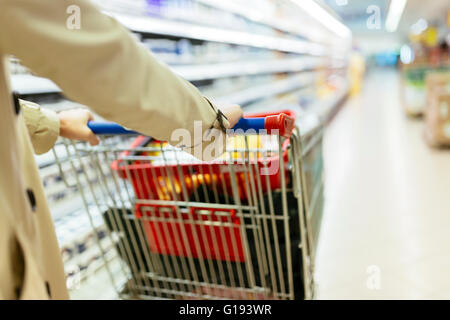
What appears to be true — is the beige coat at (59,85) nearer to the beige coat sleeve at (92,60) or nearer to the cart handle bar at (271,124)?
the beige coat sleeve at (92,60)

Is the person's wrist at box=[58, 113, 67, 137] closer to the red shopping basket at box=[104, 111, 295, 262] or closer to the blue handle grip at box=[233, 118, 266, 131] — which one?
the red shopping basket at box=[104, 111, 295, 262]

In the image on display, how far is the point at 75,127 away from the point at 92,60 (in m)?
0.75

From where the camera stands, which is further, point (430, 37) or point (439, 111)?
point (430, 37)

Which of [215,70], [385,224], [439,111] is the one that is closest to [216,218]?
[385,224]

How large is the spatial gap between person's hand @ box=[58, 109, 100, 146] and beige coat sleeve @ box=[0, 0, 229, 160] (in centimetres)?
66

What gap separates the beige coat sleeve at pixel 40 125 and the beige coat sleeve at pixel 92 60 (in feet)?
2.01

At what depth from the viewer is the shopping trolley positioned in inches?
48.4

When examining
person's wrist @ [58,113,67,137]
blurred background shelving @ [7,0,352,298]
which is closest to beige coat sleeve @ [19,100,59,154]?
person's wrist @ [58,113,67,137]

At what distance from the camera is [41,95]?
6.70 ft

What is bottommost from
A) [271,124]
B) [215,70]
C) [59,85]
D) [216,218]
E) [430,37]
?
[216,218]

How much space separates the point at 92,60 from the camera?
1.89ft

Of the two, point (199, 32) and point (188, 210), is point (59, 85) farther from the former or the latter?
point (199, 32)

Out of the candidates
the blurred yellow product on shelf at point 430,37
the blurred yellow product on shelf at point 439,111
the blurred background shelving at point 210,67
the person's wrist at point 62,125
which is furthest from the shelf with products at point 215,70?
the blurred yellow product on shelf at point 430,37
